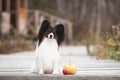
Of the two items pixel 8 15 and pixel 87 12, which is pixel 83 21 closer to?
pixel 87 12

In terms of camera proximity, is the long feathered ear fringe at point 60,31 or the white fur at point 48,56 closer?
the long feathered ear fringe at point 60,31

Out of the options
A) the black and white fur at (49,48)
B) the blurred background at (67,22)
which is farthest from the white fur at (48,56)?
the blurred background at (67,22)

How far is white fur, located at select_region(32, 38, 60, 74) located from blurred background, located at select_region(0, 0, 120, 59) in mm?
4124

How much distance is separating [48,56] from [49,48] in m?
0.13

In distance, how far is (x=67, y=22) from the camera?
91.4ft

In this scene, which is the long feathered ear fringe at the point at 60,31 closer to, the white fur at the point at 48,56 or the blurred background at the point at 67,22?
the white fur at the point at 48,56

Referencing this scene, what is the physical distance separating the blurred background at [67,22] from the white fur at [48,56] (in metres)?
4.12

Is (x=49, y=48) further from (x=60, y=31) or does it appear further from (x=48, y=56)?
(x=60, y=31)

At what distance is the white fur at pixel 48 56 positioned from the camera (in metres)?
8.83

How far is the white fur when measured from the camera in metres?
8.83

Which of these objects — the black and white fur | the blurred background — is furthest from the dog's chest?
the blurred background

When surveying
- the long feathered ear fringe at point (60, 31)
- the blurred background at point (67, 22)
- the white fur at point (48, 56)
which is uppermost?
the blurred background at point (67, 22)

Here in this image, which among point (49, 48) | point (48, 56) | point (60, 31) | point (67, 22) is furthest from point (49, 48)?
point (67, 22)

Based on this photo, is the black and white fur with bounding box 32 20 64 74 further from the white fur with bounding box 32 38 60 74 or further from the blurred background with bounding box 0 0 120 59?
the blurred background with bounding box 0 0 120 59
